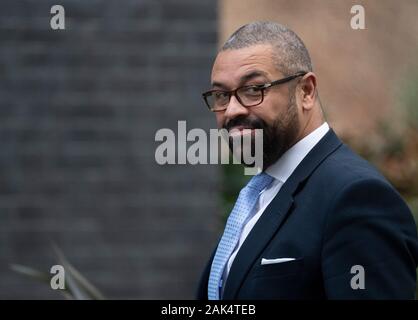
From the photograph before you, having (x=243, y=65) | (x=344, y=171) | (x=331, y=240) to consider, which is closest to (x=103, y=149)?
(x=243, y=65)

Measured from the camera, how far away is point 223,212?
20.2 ft

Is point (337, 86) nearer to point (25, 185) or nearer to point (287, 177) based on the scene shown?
point (25, 185)

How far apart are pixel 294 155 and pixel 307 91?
0.19m

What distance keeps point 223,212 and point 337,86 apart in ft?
7.82

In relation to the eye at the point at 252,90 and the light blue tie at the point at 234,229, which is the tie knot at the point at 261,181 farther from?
the eye at the point at 252,90

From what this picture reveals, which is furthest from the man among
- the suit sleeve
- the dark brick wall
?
the dark brick wall

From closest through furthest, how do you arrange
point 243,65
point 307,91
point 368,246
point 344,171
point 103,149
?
point 368,246 → point 344,171 → point 243,65 → point 307,91 → point 103,149

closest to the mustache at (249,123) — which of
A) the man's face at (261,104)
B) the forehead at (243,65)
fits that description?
the man's face at (261,104)

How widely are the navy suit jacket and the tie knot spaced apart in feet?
0.36

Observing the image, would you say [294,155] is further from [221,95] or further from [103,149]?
[103,149]

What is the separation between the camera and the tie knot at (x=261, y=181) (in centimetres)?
283

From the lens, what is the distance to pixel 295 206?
2666 millimetres

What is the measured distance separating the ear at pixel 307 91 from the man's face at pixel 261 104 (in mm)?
49
